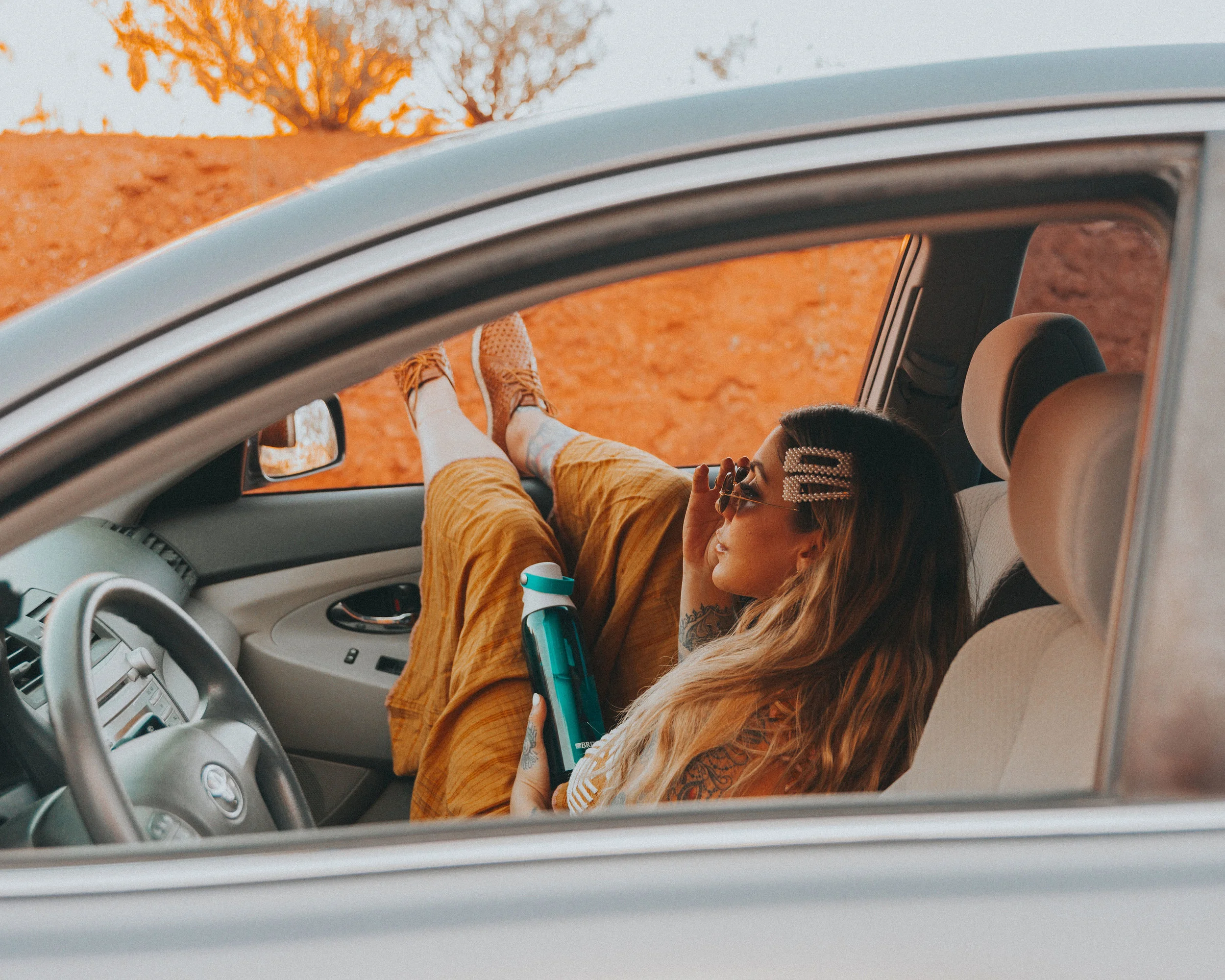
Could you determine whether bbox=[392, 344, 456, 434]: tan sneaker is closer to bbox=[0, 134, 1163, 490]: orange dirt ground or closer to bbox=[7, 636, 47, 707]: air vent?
bbox=[7, 636, 47, 707]: air vent

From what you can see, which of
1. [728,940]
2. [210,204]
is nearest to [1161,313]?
[728,940]

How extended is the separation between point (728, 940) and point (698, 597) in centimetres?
117

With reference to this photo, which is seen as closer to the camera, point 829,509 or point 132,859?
point 132,859

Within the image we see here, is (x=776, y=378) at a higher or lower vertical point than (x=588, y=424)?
higher

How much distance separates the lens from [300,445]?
100 inches

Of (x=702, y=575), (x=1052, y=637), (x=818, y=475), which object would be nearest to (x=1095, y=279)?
(x=702, y=575)

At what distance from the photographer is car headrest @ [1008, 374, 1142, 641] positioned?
2.72 ft

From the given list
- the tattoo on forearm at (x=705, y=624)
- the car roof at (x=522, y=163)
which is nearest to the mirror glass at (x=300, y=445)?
the tattoo on forearm at (x=705, y=624)

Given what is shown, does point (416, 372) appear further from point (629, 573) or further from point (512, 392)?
point (629, 573)

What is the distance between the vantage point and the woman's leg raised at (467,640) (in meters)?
1.90

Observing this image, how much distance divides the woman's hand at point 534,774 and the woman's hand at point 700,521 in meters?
0.38

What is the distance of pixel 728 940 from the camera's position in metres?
0.70

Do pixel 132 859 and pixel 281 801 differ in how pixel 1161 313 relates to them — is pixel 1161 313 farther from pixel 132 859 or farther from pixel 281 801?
pixel 281 801

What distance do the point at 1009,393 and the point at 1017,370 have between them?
3 centimetres
